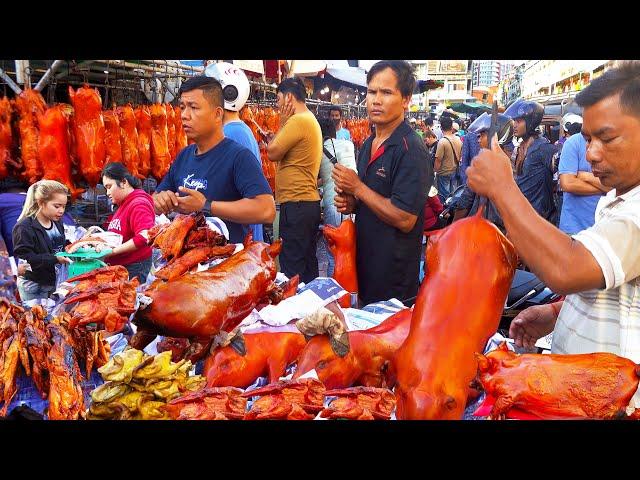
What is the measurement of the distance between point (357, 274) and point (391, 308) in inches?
27.7

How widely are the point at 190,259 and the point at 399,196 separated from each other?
4.01 feet

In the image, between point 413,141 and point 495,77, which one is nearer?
point 495,77

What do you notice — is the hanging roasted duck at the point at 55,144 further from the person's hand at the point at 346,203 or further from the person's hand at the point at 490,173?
the person's hand at the point at 490,173

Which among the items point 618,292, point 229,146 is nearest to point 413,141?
point 229,146

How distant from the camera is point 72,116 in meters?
4.82

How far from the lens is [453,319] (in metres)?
1.17

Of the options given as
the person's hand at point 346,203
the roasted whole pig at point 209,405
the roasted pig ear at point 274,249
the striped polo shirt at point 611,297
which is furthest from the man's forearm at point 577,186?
the roasted whole pig at point 209,405

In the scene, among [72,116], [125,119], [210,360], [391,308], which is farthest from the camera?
[125,119]

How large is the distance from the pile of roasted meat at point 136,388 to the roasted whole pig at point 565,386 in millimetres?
708

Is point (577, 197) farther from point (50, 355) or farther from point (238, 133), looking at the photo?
point (50, 355)

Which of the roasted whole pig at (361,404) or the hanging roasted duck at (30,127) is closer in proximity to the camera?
the roasted whole pig at (361,404)

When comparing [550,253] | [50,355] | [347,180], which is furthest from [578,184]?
[50,355]

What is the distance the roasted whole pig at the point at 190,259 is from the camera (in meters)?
1.70

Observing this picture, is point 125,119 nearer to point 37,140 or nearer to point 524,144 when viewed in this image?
point 37,140
